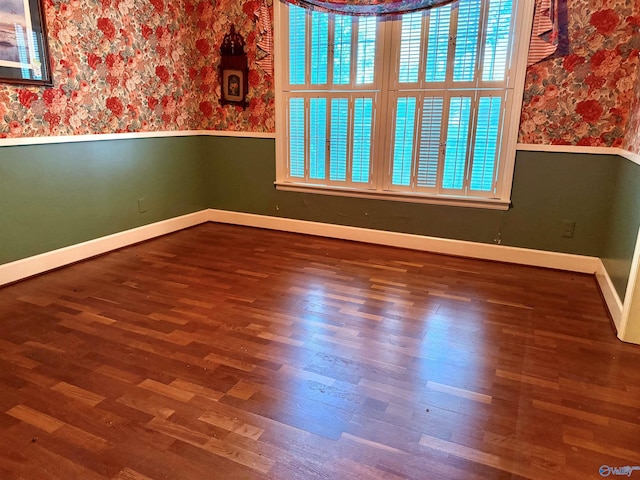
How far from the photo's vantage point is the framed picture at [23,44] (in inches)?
114

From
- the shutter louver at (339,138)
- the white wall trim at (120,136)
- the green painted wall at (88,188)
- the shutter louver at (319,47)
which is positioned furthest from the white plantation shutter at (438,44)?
the green painted wall at (88,188)

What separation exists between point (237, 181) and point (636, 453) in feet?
13.1

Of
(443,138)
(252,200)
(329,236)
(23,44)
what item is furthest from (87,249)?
(443,138)

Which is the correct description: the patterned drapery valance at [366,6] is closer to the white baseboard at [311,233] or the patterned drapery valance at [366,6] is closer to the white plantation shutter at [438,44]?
the white plantation shutter at [438,44]

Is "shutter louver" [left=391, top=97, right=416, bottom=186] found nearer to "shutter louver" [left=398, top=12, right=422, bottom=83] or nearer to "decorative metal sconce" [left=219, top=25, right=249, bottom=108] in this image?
"shutter louver" [left=398, top=12, right=422, bottom=83]

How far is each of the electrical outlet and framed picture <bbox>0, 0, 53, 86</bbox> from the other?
4.05 m

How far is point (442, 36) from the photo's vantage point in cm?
358

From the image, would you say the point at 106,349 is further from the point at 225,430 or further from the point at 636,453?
the point at 636,453

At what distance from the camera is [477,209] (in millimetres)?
3771

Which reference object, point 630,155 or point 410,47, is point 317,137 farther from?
point 630,155

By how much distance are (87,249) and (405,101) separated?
2.96m

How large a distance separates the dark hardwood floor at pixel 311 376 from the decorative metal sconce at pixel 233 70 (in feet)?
6.42

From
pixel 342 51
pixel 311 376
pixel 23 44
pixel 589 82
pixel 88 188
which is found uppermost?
pixel 342 51

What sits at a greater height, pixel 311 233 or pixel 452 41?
pixel 452 41
